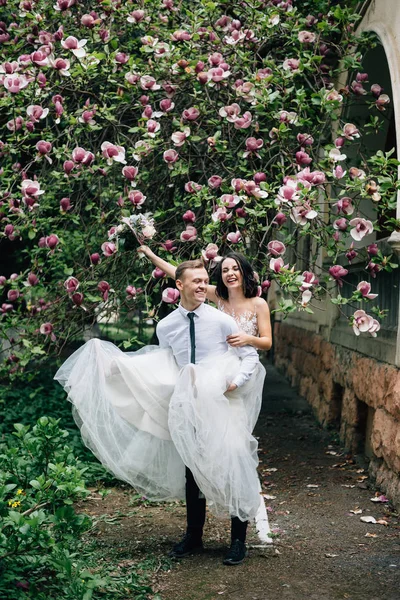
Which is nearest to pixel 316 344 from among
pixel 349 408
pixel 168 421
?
pixel 349 408

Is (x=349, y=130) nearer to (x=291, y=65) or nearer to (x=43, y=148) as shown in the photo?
(x=291, y=65)

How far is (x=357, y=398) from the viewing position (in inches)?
279

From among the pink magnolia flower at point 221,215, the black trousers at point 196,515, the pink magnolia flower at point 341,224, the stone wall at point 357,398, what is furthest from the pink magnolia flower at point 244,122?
the black trousers at point 196,515

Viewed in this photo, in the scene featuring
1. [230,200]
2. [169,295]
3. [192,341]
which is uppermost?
[230,200]

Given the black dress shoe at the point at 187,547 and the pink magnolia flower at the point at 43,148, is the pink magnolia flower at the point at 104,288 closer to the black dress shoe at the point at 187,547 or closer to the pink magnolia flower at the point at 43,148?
the pink magnolia flower at the point at 43,148

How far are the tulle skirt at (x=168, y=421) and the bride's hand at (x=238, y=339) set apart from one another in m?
0.07

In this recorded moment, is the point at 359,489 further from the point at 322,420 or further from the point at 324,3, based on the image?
the point at 324,3

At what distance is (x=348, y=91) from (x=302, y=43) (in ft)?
1.74

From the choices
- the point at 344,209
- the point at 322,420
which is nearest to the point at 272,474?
the point at 322,420

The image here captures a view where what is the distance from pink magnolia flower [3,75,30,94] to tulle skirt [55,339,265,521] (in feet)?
7.21

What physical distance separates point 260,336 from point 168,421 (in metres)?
0.77

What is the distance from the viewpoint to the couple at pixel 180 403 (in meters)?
4.35

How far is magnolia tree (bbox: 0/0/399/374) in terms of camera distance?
551 cm

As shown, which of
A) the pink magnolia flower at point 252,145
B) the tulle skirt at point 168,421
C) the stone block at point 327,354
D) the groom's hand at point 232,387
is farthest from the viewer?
the stone block at point 327,354
